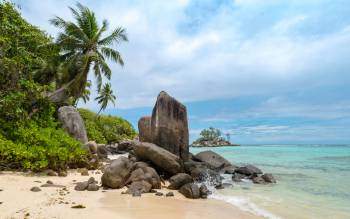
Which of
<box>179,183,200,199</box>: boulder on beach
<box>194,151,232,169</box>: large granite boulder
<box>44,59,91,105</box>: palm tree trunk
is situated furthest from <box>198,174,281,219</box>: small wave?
<box>44,59,91,105</box>: palm tree trunk

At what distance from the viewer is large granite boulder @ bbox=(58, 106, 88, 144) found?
60.2 feet

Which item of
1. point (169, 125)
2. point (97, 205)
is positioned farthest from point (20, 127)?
point (97, 205)

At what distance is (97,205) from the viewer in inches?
295

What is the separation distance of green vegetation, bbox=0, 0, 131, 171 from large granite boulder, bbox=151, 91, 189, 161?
139 inches

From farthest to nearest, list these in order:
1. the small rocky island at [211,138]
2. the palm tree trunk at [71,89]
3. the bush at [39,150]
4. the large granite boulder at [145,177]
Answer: the small rocky island at [211,138] → the palm tree trunk at [71,89] → the bush at [39,150] → the large granite boulder at [145,177]

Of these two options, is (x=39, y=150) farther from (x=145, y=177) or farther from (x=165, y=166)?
(x=165, y=166)

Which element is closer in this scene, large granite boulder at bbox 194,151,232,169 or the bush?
the bush

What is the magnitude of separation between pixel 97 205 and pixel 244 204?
401cm

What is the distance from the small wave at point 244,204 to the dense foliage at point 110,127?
2354cm

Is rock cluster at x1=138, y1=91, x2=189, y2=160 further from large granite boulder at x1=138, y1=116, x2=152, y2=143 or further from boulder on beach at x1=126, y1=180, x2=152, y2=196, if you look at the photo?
boulder on beach at x1=126, y1=180, x2=152, y2=196

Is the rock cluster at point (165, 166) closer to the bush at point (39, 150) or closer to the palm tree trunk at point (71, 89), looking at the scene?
the bush at point (39, 150)

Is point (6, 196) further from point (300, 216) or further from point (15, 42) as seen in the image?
point (15, 42)

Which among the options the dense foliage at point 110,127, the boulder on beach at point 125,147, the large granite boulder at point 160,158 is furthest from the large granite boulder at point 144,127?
the dense foliage at point 110,127

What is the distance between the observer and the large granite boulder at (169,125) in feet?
50.2
